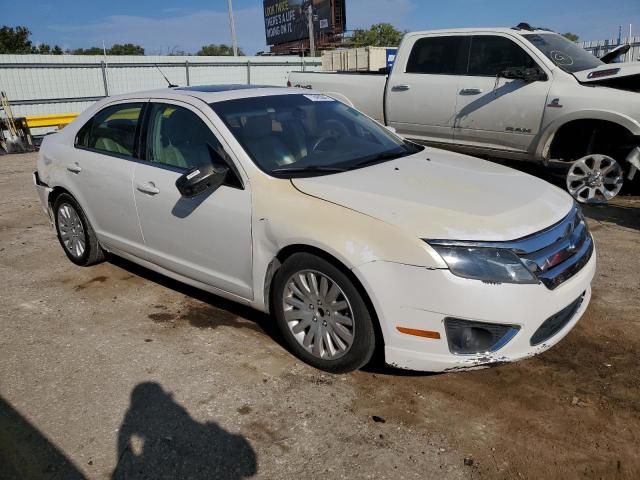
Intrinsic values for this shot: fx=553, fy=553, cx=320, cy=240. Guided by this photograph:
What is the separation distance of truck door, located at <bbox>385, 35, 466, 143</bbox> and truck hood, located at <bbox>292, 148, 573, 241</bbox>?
3909mm

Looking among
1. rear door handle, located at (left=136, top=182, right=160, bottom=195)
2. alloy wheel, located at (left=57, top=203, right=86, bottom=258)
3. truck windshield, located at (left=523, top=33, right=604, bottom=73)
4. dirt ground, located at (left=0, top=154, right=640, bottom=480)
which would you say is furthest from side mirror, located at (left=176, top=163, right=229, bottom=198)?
truck windshield, located at (left=523, top=33, right=604, bottom=73)

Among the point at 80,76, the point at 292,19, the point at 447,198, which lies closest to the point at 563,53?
the point at 447,198

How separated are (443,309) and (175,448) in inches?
57.0

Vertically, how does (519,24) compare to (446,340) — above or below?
above

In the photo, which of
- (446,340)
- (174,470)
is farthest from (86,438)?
(446,340)

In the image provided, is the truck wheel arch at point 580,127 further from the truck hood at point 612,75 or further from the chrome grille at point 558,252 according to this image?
the chrome grille at point 558,252

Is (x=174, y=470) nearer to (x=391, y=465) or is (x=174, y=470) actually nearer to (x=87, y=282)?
(x=391, y=465)

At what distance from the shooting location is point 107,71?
17.4 metres

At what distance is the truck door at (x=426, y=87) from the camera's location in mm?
7301

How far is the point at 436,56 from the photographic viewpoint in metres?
7.51

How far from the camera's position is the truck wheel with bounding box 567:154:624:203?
248 inches

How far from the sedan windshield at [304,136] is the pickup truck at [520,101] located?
2.09m

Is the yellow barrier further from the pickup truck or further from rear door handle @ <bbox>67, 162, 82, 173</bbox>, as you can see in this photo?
rear door handle @ <bbox>67, 162, 82, 173</bbox>

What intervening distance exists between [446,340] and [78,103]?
656 inches
